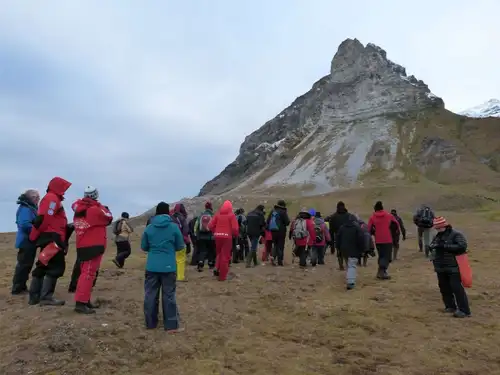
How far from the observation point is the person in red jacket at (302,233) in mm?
14148

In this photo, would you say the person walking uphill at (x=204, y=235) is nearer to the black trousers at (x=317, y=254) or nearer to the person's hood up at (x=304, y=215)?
the person's hood up at (x=304, y=215)

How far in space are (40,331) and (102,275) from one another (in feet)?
19.2

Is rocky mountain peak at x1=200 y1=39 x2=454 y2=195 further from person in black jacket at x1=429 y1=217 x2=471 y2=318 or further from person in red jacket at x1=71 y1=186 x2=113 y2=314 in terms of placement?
person in red jacket at x1=71 y1=186 x2=113 y2=314

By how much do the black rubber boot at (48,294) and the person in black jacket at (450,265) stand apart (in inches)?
270

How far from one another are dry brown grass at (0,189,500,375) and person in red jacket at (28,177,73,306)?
35cm

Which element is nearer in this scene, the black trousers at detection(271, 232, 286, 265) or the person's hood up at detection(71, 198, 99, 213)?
the person's hood up at detection(71, 198, 99, 213)

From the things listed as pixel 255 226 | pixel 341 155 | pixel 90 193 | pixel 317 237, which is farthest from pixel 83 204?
pixel 341 155

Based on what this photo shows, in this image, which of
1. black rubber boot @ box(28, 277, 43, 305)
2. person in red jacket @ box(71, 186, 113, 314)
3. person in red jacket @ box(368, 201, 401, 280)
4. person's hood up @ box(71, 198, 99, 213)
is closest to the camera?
person in red jacket @ box(71, 186, 113, 314)

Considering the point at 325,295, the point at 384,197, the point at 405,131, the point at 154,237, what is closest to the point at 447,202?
the point at 384,197

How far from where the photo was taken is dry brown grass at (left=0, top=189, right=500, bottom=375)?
5984mm

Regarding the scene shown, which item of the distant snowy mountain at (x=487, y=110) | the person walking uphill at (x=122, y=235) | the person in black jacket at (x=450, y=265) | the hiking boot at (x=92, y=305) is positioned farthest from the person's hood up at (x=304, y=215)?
the distant snowy mountain at (x=487, y=110)

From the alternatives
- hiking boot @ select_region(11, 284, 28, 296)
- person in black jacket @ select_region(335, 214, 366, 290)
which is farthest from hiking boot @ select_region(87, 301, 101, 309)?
person in black jacket @ select_region(335, 214, 366, 290)

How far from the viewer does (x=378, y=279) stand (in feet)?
41.2

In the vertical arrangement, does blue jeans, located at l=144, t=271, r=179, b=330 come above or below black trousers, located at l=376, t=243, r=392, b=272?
below
